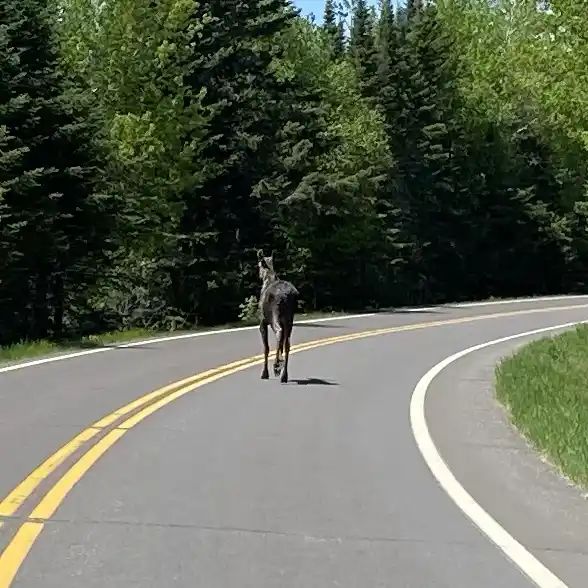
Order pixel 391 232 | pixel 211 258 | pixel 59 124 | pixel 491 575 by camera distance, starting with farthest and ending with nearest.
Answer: pixel 391 232
pixel 211 258
pixel 59 124
pixel 491 575

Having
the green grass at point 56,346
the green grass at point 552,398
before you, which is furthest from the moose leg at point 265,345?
the green grass at point 56,346

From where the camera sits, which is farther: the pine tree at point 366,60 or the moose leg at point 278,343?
the pine tree at point 366,60

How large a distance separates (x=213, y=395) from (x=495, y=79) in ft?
165

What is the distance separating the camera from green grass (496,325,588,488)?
1063cm

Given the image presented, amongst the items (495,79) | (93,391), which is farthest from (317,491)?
(495,79)

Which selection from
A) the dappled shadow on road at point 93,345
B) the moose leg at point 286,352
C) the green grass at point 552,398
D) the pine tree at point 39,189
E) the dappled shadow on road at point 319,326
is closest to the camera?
the green grass at point 552,398

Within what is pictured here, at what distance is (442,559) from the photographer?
6.81 meters

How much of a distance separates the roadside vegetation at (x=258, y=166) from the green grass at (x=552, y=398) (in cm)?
928

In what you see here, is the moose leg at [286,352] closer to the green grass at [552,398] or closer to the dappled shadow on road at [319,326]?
the green grass at [552,398]

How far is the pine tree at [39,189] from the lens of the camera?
87.4 feet

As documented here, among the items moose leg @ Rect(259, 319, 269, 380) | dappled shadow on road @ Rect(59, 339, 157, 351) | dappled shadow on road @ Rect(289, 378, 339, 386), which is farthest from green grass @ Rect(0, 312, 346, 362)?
dappled shadow on road @ Rect(289, 378, 339, 386)

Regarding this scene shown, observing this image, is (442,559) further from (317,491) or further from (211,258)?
(211,258)

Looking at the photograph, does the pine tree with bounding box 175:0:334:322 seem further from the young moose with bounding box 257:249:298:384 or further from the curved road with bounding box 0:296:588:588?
the curved road with bounding box 0:296:588:588

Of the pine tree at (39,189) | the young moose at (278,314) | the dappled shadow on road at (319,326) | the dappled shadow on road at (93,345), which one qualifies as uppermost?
the pine tree at (39,189)
